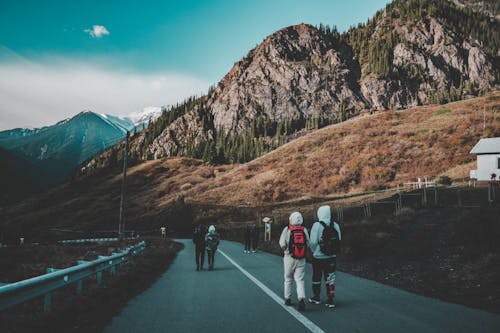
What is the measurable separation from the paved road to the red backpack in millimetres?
956

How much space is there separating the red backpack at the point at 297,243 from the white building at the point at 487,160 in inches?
1259

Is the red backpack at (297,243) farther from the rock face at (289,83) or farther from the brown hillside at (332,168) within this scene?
the rock face at (289,83)

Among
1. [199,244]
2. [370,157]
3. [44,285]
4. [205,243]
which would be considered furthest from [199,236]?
[370,157]

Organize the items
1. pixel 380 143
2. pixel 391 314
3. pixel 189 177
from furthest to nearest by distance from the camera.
Result: pixel 189 177 < pixel 380 143 < pixel 391 314

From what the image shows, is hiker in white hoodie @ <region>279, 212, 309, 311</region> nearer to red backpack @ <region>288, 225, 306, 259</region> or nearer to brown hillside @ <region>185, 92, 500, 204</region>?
red backpack @ <region>288, 225, 306, 259</region>

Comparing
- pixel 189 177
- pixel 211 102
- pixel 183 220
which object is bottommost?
pixel 183 220

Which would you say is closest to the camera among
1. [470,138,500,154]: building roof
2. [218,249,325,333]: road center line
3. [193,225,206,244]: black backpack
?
[218,249,325,333]: road center line

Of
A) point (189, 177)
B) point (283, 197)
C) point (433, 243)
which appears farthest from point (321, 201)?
point (189, 177)

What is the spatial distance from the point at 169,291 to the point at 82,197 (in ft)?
305

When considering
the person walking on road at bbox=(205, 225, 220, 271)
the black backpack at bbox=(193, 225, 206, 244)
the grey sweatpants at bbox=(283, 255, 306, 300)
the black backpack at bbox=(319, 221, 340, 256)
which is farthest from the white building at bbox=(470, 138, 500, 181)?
the grey sweatpants at bbox=(283, 255, 306, 300)

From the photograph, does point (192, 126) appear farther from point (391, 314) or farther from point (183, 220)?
point (391, 314)

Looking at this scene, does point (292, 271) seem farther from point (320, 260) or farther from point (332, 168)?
point (332, 168)

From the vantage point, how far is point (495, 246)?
33.2ft

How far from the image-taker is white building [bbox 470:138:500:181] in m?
31.1
